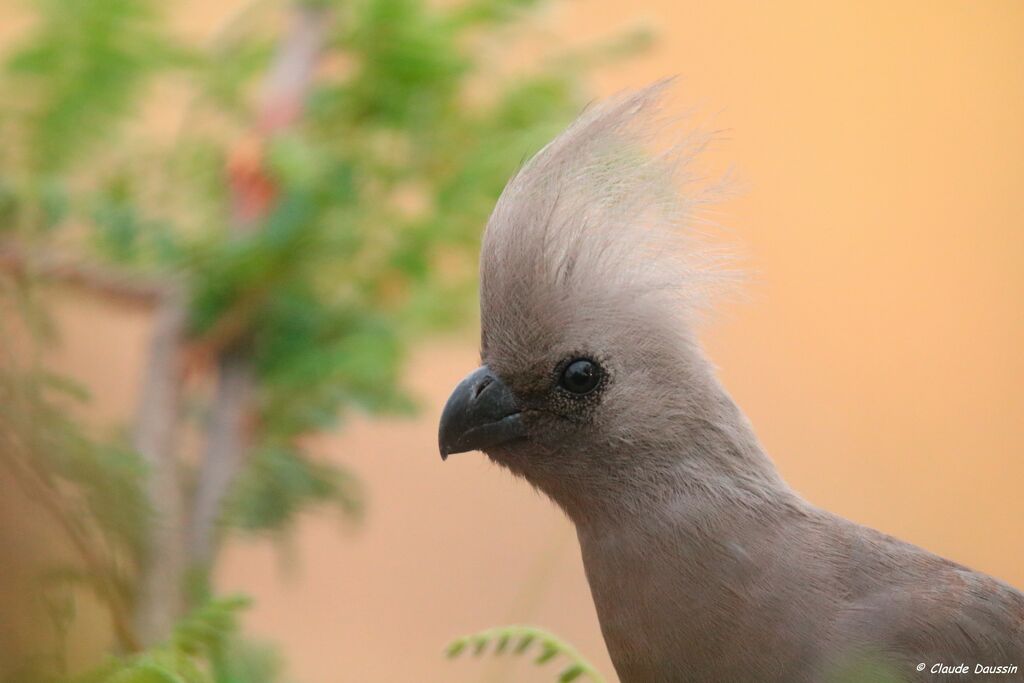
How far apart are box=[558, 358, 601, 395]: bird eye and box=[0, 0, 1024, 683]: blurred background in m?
0.21

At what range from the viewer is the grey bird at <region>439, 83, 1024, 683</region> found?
1063 millimetres

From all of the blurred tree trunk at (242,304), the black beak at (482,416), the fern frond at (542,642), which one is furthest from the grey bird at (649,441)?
the blurred tree trunk at (242,304)

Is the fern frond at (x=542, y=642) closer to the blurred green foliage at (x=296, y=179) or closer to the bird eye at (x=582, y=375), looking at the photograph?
the bird eye at (x=582, y=375)

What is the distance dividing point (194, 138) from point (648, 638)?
1.24 m

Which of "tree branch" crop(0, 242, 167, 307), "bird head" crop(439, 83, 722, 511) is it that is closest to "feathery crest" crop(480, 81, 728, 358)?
"bird head" crop(439, 83, 722, 511)

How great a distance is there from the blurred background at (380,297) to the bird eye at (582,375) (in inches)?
8.1

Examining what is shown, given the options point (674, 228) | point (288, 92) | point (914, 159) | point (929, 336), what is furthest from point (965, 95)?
point (674, 228)

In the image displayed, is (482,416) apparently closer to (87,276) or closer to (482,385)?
(482,385)

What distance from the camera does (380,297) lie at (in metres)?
1.85

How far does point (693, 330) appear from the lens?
3.89 feet

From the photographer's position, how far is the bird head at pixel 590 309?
3.69 ft

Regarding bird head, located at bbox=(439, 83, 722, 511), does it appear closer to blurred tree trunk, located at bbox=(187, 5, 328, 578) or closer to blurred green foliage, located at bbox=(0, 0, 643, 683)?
blurred green foliage, located at bbox=(0, 0, 643, 683)

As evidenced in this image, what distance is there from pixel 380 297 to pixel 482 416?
726 millimetres
